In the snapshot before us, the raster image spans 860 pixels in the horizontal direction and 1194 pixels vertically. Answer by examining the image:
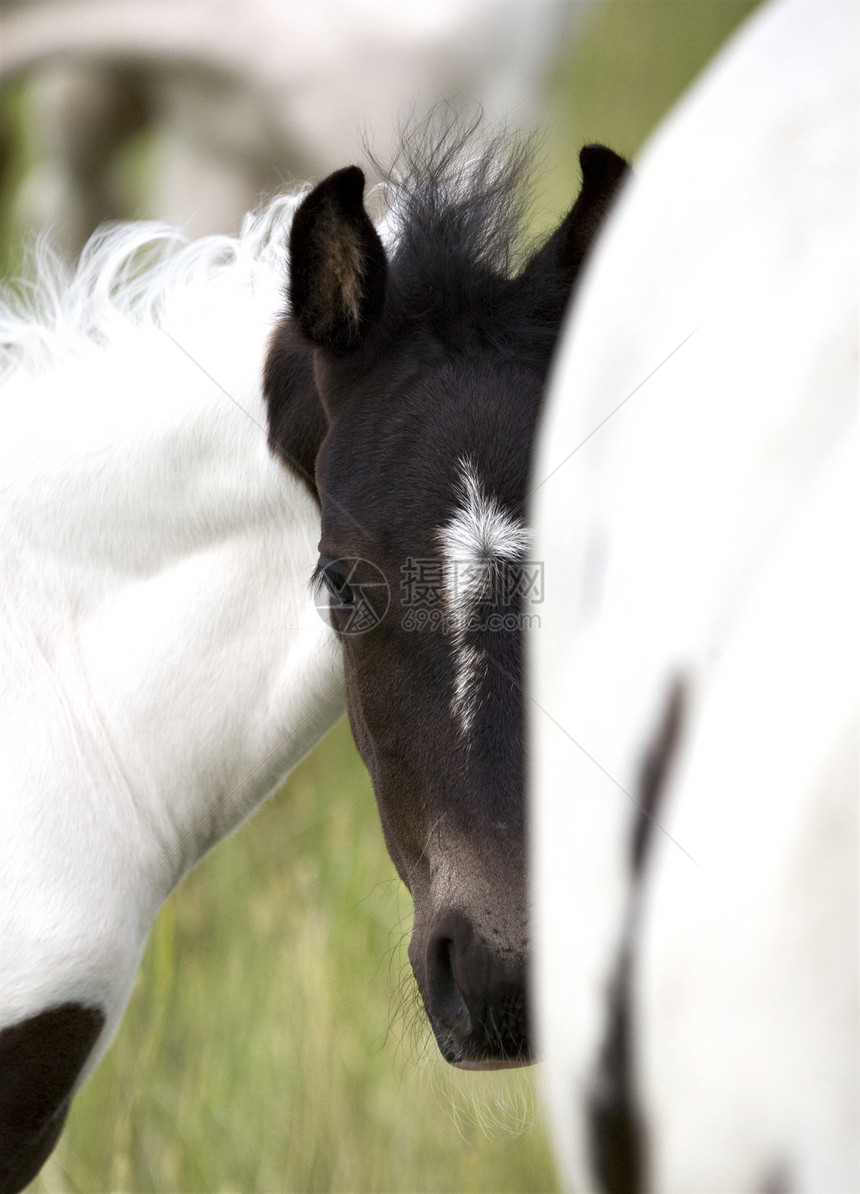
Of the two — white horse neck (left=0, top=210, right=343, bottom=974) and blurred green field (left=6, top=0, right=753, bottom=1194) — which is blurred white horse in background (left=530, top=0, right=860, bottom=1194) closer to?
white horse neck (left=0, top=210, right=343, bottom=974)

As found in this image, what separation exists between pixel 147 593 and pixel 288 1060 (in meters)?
1.48

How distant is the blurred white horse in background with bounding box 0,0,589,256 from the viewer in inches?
172

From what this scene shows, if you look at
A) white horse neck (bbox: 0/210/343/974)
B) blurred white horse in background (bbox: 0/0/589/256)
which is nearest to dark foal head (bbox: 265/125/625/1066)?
white horse neck (bbox: 0/210/343/974)

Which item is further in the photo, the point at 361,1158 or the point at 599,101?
the point at 599,101

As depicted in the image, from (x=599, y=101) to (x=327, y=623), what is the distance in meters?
4.95

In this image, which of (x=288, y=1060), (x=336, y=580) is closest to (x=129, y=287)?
(x=336, y=580)

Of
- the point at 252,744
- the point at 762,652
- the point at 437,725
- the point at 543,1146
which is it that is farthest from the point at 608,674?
the point at 543,1146

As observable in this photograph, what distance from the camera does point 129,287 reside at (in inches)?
75.3

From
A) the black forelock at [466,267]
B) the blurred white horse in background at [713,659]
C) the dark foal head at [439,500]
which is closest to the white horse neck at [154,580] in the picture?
the dark foal head at [439,500]

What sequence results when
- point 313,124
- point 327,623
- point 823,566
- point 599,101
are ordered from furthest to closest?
point 599,101
point 313,124
point 327,623
point 823,566

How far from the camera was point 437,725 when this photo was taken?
1405 mm

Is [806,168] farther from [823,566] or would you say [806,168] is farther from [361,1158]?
[361,1158]

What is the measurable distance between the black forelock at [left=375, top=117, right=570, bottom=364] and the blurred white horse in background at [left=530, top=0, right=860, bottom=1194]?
0.79 meters

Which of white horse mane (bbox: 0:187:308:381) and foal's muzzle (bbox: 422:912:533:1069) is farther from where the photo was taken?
white horse mane (bbox: 0:187:308:381)
